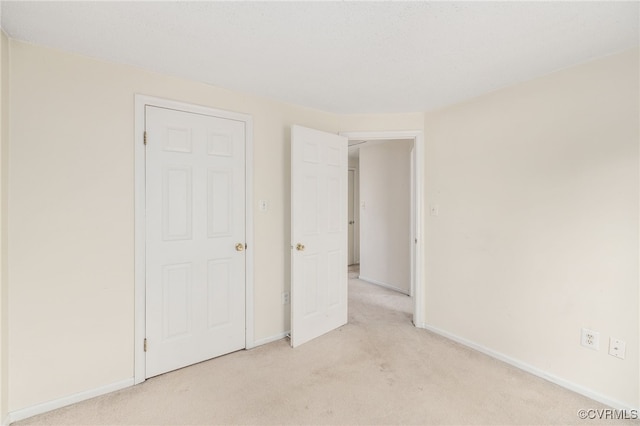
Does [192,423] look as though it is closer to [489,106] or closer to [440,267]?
[440,267]

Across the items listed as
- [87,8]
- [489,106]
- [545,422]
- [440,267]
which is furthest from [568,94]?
[87,8]

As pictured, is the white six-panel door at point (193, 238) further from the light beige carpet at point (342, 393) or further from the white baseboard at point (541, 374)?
the white baseboard at point (541, 374)

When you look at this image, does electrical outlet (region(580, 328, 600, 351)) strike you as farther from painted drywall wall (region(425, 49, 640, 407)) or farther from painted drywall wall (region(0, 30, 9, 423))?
painted drywall wall (region(0, 30, 9, 423))

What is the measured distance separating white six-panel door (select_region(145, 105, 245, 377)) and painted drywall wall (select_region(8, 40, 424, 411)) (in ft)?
0.48

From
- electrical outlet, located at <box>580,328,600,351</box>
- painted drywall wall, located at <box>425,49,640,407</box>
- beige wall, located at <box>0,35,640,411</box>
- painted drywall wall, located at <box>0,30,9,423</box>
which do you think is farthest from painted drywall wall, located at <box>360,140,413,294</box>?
painted drywall wall, located at <box>0,30,9,423</box>

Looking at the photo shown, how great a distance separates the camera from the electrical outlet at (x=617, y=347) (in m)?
1.76

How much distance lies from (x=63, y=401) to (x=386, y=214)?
399cm

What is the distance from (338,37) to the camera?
1.59m

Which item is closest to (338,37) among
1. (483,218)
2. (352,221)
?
(483,218)

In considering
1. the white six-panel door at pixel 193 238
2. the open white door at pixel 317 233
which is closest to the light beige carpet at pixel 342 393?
the white six-panel door at pixel 193 238

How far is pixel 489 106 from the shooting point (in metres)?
2.41

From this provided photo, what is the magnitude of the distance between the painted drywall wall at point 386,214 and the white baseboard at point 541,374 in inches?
60.8

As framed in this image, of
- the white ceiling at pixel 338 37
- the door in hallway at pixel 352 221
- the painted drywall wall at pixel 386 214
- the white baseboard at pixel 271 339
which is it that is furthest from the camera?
the door in hallway at pixel 352 221

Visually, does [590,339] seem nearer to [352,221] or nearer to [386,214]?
[386,214]
